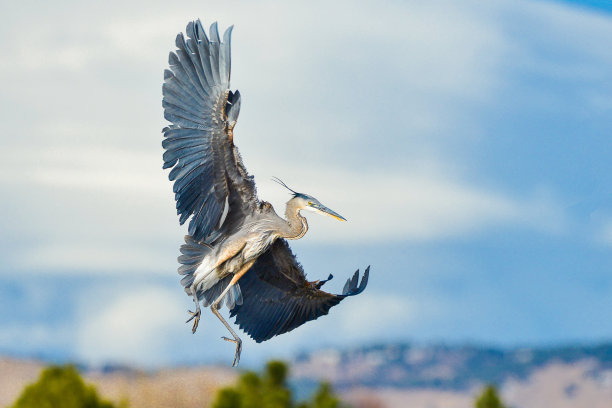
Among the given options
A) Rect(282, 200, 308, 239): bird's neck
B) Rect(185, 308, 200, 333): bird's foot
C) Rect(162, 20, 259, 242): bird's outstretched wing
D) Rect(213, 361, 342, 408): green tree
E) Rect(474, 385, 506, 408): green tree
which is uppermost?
Rect(474, 385, 506, 408): green tree

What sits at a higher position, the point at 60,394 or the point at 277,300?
the point at 60,394

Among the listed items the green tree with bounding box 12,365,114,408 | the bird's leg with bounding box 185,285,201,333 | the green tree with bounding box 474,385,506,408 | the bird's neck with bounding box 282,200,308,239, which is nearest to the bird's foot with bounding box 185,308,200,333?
the bird's leg with bounding box 185,285,201,333

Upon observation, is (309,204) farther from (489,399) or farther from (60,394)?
(489,399)

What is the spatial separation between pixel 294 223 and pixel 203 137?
2.88 feet

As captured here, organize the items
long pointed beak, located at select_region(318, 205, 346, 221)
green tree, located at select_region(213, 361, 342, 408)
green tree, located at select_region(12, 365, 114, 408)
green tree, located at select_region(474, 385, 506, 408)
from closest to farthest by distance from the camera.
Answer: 1. long pointed beak, located at select_region(318, 205, 346, 221)
2. green tree, located at select_region(12, 365, 114, 408)
3. green tree, located at select_region(213, 361, 342, 408)
4. green tree, located at select_region(474, 385, 506, 408)

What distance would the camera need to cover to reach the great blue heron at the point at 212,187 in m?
7.57

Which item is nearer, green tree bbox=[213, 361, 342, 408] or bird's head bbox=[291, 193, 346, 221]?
bird's head bbox=[291, 193, 346, 221]

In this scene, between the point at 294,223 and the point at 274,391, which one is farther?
the point at 274,391

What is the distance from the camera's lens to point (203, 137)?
7723 millimetres

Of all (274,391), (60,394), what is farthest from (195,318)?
(274,391)

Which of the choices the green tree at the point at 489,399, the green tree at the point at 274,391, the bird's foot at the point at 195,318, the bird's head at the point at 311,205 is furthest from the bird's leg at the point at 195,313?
the green tree at the point at 489,399

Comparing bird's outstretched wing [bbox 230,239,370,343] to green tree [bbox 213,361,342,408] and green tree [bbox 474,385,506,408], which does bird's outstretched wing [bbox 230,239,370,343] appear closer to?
green tree [bbox 213,361,342,408]

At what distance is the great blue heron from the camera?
24.8 ft

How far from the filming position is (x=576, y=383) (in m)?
67.0
